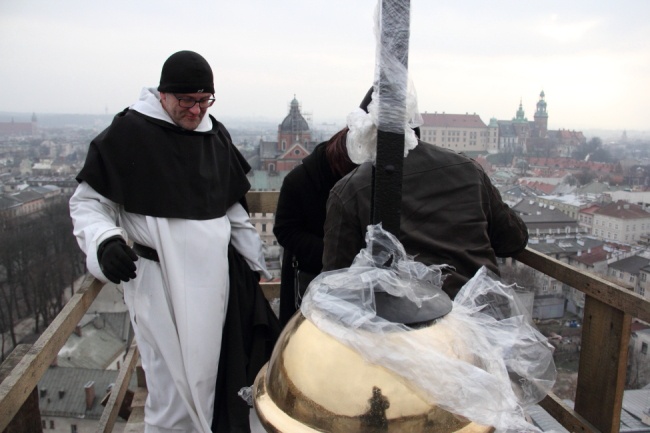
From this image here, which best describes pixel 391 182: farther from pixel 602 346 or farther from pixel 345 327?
pixel 602 346

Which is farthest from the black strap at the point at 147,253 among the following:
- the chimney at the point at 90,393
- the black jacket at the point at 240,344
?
the chimney at the point at 90,393

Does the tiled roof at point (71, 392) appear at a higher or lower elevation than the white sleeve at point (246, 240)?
lower

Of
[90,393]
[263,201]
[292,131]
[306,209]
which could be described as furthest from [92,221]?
[292,131]

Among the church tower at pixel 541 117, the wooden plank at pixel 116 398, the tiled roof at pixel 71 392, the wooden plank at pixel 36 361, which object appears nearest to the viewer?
the wooden plank at pixel 36 361

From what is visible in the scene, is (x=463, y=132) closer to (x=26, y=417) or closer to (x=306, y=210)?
(x=306, y=210)

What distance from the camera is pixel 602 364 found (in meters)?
1.95

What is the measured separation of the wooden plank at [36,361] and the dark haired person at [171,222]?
0.45 feet

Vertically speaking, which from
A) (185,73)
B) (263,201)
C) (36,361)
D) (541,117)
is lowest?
(36,361)

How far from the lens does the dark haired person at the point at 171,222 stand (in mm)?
2061

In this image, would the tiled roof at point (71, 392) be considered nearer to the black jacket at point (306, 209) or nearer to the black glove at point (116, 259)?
the black jacket at point (306, 209)

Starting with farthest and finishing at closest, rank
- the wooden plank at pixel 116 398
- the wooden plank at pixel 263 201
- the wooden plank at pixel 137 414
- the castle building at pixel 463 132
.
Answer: the castle building at pixel 463 132 → the wooden plank at pixel 263 201 → the wooden plank at pixel 137 414 → the wooden plank at pixel 116 398

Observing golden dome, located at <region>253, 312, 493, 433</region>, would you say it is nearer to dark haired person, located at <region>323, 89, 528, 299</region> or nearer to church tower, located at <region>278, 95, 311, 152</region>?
dark haired person, located at <region>323, 89, 528, 299</region>

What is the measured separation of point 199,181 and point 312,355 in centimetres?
161

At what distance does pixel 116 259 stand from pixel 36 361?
0.48 metres
